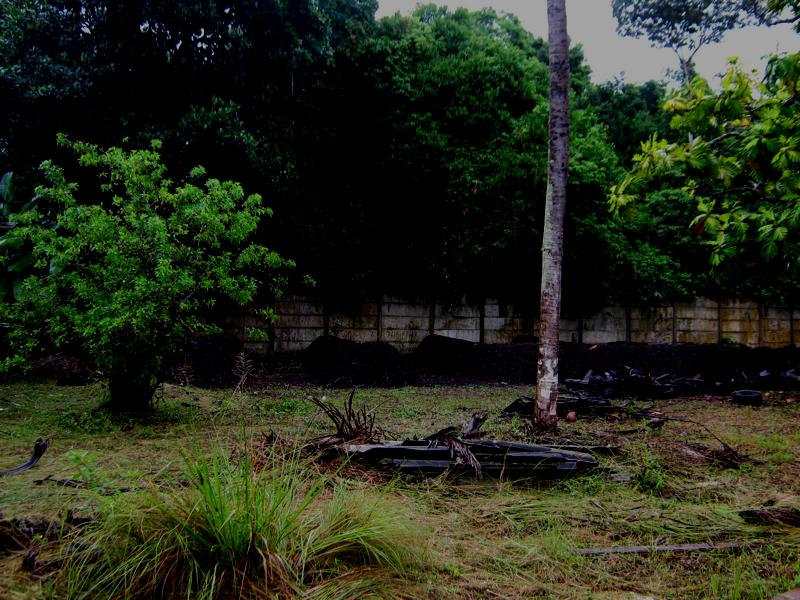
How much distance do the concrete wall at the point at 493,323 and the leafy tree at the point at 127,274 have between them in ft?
15.7

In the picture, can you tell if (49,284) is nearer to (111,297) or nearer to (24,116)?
(111,297)

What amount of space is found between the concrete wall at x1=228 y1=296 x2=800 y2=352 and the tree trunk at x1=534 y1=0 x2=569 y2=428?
6155mm

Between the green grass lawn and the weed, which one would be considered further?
the weed

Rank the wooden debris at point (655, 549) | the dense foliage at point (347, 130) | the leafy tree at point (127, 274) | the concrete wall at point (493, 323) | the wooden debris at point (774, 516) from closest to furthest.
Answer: the wooden debris at point (655, 549) < the wooden debris at point (774, 516) < the leafy tree at point (127, 274) < the dense foliage at point (347, 130) < the concrete wall at point (493, 323)

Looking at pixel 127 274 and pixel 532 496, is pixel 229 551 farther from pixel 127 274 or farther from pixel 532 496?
pixel 127 274

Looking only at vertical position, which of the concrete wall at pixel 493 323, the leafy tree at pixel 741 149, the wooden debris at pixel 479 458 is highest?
the leafy tree at pixel 741 149

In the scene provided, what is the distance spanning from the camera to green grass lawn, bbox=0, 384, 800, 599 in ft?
8.25

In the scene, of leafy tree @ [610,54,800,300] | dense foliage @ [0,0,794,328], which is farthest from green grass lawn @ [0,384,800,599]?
dense foliage @ [0,0,794,328]

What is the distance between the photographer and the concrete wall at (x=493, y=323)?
1159 cm

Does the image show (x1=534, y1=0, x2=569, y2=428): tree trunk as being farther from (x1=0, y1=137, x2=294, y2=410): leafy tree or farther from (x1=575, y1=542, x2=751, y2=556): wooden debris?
(x1=0, y1=137, x2=294, y2=410): leafy tree

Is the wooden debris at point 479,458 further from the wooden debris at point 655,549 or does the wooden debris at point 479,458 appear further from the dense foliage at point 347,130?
the dense foliage at point 347,130

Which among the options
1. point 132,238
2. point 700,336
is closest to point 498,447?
point 132,238

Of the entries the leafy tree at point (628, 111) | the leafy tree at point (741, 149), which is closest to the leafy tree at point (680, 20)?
the leafy tree at point (628, 111)

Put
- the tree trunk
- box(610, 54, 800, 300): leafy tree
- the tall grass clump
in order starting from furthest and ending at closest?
the tree trunk → box(610, 54, 800, 300): leafy tree → the tall grass clump
